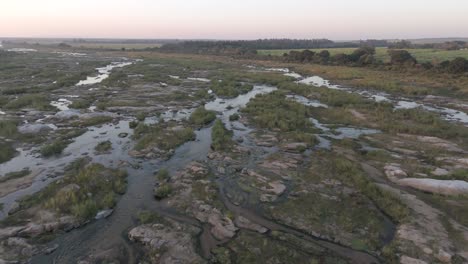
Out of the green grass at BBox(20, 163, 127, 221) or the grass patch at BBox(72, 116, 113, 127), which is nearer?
the green grass at BBox(20, 163, 127, 221)

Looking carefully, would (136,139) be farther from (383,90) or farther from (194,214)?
(383,90)

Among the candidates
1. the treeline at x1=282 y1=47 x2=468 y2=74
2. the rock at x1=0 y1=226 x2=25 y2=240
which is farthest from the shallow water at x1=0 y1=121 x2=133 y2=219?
the treeline at x1=282 y1=47 x2=468 y2=74

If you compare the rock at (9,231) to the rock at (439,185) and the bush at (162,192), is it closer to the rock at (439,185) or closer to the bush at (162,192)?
the bush at (162,192)

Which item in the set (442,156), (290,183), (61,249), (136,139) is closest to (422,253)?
(290,183)

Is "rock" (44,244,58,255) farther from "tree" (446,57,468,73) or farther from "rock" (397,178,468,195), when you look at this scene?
"tree" (446,57,468,73)

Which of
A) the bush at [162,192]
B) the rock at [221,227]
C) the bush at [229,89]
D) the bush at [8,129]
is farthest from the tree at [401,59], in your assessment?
the bush at [8,129]
